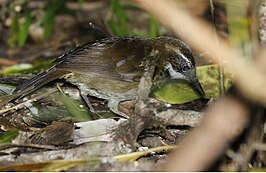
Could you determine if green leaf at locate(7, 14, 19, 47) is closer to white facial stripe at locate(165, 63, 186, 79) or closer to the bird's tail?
the bird's tail

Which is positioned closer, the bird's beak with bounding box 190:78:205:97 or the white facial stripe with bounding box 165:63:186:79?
the bird's beak with bounding box 190:78:205:97

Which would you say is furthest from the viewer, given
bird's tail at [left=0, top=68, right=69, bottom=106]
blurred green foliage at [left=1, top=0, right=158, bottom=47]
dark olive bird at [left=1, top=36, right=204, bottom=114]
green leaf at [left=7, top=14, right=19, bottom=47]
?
green leaf at [left=7, top=14, right=19, bottom=47]

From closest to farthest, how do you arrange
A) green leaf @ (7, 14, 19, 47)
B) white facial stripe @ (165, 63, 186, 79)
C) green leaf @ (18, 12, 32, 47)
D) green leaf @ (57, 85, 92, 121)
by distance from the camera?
green leaf @ (57, 85, 92, 121)
white facial stripe @ (165, 63, 186, 79)
green leaf @ (18, 12, 32, 47)
green leaf @ (7, 14, 19, 47)

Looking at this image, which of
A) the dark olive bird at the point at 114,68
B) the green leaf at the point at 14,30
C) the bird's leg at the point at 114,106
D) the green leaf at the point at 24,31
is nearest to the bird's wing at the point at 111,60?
the dark olive bird at the point at 114,68

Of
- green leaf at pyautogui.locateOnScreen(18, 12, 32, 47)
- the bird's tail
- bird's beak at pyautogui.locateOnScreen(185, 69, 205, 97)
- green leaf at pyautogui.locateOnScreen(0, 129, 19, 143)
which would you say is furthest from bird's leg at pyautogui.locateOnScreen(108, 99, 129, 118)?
green leaf at pyautogui.locateOnScreen(18, 12, 32, 47)

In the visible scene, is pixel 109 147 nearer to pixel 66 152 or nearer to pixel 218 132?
pixel 66 152

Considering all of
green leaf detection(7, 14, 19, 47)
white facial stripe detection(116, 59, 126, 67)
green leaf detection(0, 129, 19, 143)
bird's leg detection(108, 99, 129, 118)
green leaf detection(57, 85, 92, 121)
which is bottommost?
green leaf detection(7, 14, 19, 47)

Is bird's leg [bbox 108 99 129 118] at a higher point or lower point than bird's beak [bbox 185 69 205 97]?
lower

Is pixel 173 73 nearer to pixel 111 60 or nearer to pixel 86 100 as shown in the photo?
pixel 111 60
